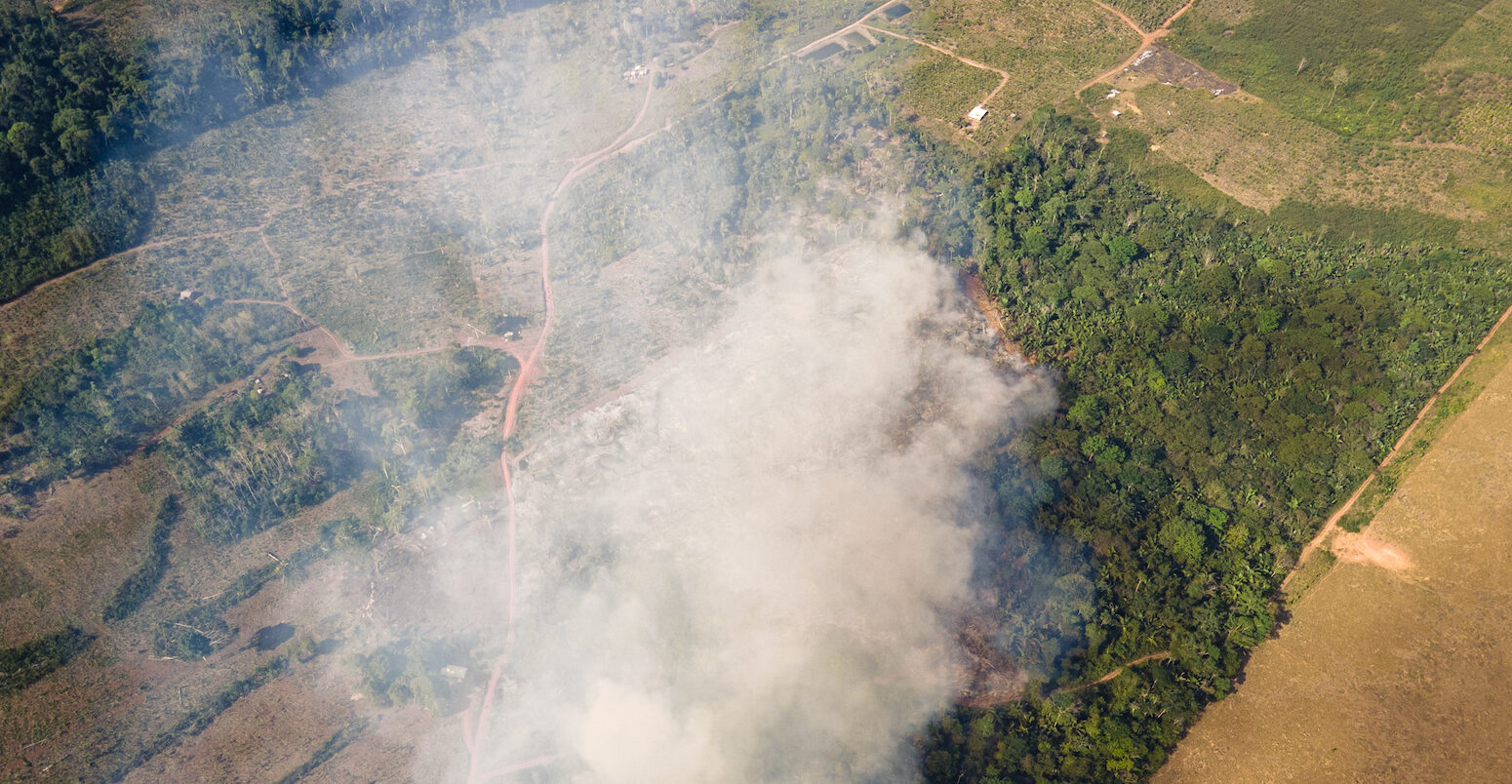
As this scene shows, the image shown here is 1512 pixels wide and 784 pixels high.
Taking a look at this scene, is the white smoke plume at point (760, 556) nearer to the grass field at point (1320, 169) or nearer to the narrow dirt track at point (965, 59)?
the narrow dirt track at point (965, 59)

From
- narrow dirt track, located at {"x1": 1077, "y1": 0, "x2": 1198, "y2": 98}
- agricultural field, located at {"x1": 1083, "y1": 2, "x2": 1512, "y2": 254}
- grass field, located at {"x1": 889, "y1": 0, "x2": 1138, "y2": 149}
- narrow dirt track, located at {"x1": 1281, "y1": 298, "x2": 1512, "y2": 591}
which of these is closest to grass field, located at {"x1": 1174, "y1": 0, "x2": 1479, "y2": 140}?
agricultural field, located at {"x1": 1083, "y1": 2, "x2": 1512, "y2": 254}

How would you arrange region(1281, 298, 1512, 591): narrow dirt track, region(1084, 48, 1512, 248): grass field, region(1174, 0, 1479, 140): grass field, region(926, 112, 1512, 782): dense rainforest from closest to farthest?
region(926, 112, 1512, 782): dense rainforest, region(1281, 298, 1512, 591): narrow dirt track, region(1084, 48, 1512, 248): grass field, region(1174, 0, 1479, 140): grass field

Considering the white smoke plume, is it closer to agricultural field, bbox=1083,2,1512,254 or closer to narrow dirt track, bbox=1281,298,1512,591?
narrow dirt track, bbox=1281,298,1512,591

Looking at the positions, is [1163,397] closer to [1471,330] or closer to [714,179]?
[1471,330]

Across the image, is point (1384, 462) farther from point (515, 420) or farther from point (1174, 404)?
point (515, 420)

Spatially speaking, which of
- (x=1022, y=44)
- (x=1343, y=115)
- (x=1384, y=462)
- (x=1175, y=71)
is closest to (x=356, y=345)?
(x=1022, y=44)
